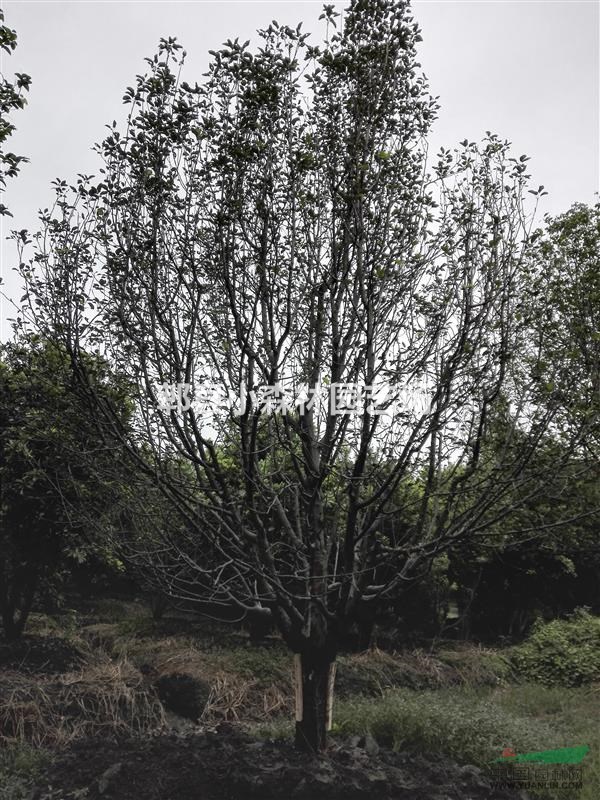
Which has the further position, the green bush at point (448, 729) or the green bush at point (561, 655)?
the green bush at point (561, 655)

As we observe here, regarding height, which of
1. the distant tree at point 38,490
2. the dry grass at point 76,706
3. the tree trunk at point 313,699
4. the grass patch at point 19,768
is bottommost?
the grass patch at point 19,768

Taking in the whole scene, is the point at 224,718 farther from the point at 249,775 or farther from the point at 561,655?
the point at 561,655

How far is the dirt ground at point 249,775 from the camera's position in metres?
4.80

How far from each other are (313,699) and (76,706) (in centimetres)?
313

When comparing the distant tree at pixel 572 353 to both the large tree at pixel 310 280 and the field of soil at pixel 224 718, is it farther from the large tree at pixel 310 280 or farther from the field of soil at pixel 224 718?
the field of soil at pixel 224 718

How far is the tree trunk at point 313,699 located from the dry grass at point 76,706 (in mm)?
2511

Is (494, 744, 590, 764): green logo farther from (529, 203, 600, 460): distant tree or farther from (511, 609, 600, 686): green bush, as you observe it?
(511, 609, 600, 686): green bush

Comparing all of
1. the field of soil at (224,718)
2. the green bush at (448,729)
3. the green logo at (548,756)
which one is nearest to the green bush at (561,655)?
the field of soil at (224,718)

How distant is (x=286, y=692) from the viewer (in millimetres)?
8422

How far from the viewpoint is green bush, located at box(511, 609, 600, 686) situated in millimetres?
9797

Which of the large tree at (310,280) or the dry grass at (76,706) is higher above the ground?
the large tree at (310,280)

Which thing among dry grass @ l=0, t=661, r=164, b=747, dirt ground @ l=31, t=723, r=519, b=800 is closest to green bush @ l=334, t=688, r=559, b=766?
dirt ground @ l=31, t=723, r=519, b=800

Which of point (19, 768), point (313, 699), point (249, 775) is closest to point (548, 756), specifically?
point (313, 699)

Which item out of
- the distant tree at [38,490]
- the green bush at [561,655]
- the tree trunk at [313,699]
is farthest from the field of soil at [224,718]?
the distant tree at [38,490]
